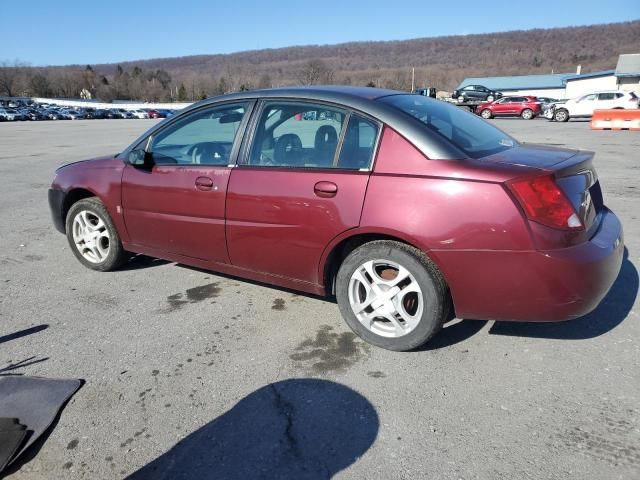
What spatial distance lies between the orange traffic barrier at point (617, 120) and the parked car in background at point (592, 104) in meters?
7.01

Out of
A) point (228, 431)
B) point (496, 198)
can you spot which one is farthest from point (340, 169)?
point (228, 431)

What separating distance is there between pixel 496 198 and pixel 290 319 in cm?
173

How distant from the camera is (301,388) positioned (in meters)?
2.79

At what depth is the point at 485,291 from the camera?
9.29 feet

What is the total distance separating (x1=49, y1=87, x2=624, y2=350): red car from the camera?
271 cm

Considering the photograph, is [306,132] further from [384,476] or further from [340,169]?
[384,476]

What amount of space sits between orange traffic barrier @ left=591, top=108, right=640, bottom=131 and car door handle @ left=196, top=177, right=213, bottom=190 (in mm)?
22083

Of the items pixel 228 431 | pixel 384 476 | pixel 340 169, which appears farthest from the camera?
pixel 340 169

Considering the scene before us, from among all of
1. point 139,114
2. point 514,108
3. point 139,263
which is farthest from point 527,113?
point 139,114

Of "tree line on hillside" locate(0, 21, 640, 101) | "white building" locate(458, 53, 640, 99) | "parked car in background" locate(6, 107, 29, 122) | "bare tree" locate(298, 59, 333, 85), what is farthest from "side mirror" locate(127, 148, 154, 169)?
"tree line on hillside" locate(0, 21, 640, 101)

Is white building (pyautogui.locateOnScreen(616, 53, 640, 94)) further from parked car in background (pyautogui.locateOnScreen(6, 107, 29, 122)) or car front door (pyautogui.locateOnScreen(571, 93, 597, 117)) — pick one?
parked car in background (pyautogui.locateOnScreen(6, 107, 29, 122))

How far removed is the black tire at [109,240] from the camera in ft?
14.7

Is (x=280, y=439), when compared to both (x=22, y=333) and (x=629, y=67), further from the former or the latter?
(x=629, y=67)

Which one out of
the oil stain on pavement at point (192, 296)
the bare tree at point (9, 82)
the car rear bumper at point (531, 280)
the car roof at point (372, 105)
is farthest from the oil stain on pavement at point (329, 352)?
the bare tree at point (9, 82)
